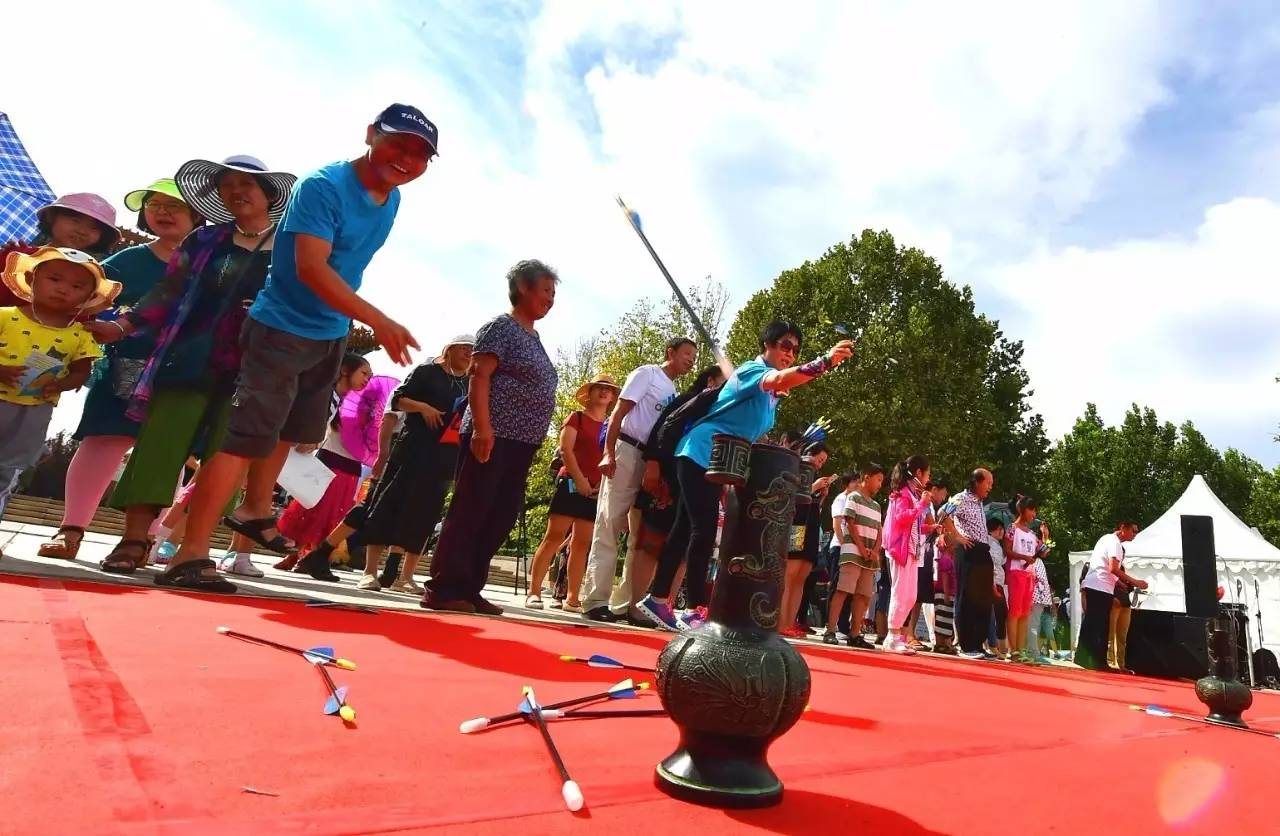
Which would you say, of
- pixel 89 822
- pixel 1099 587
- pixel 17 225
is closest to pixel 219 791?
pixel 89 822

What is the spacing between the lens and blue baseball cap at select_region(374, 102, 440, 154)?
310 cm

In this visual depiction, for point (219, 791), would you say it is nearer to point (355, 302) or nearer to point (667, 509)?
point (355, 302)

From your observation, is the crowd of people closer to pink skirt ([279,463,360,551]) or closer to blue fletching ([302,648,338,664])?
pink skirt ([279,463,360,551])

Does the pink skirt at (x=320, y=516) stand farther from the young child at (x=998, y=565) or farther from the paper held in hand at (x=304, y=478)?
the young child at (x=998, y=565)

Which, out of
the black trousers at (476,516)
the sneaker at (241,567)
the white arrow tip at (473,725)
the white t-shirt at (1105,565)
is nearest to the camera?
the white arrow tip at (473,725)

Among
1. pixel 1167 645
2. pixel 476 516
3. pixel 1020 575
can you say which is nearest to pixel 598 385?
pixel 476 516

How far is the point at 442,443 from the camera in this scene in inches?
215

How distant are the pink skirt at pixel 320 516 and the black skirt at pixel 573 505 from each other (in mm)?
1530

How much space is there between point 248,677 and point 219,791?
27.9 inches

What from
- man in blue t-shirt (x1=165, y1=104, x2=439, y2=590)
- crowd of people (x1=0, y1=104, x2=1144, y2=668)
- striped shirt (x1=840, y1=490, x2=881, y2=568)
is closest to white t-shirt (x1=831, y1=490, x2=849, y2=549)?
striped shirt (x1=840, y1=490, x2=881, y2=568)

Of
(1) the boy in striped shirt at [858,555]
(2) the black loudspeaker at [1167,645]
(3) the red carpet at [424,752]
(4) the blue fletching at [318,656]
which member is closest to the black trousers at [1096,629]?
(2) the black loudspeaker at [1167,645]

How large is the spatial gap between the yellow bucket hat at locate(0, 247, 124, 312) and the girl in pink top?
604 centimetres

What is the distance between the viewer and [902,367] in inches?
844

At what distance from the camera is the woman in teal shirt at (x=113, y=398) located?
3930mm
